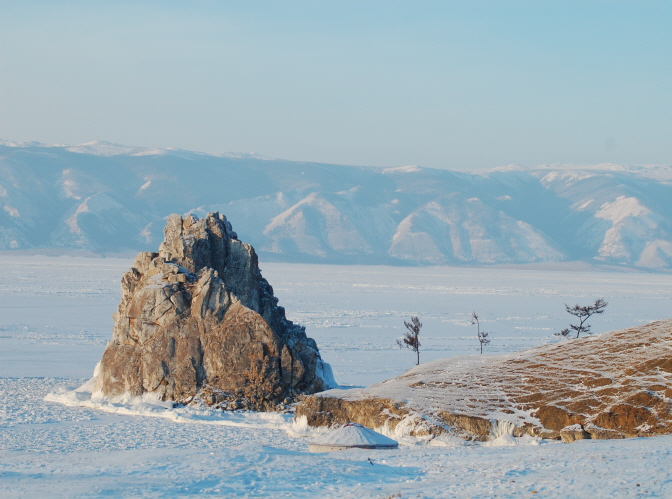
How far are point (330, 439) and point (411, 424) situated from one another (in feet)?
9.67

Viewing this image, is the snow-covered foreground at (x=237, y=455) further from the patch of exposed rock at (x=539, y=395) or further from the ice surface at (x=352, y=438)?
the patch of exposed rock at (x=539, y=395)

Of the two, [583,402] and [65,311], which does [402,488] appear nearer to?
[583,402]

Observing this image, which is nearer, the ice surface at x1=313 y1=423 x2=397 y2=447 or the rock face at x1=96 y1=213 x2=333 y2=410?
the ice surface at x1=313 y1=423 x2=397 y2=447

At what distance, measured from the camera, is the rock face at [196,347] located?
26750mm

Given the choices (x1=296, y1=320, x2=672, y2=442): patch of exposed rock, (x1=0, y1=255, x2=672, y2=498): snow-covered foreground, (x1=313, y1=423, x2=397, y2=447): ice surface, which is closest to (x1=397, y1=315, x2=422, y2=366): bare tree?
(x1=0, y1=255, x2=672, y2=498): snow-covered foreground

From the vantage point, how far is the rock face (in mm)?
26750

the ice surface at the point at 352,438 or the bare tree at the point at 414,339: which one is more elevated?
the ice surface at the point at 352,438

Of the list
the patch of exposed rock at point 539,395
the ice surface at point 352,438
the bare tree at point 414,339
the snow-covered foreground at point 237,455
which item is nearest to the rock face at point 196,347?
the snow-covered foreground at point 237,455

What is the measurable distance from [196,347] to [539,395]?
1157cm

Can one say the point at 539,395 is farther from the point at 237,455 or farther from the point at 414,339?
the point at 414,339

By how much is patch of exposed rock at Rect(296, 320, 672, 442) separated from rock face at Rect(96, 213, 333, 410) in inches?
123

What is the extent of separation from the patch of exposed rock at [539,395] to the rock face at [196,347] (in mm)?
3126

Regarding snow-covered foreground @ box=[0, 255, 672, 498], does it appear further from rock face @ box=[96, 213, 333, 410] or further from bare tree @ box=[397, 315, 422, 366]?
rock face @ box=[96, 213, 333, 410]

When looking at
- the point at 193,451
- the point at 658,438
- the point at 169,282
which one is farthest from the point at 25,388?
the point at 658,438
